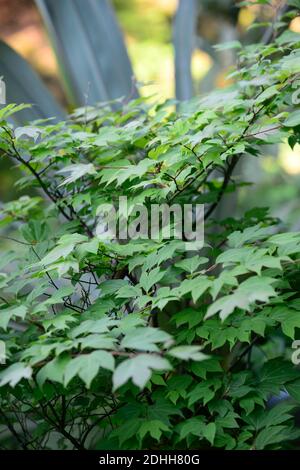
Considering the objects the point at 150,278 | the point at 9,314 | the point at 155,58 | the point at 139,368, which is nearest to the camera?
the point at 139,368

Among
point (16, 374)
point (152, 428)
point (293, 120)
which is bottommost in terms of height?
point (152, 428)

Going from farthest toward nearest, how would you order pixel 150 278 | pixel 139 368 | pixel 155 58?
pixel 155 58 < pixel 150 278 < pixel 139 368

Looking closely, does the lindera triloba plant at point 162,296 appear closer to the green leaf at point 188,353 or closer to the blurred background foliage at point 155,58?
Result: the green leaf at point 188,353

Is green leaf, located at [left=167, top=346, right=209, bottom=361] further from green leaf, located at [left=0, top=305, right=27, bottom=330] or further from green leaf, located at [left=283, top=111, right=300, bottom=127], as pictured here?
green leaf, located at [left=283, top=111, right=300, bottom=127]

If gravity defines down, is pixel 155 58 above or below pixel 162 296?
below

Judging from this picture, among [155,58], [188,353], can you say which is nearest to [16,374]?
[188,353]

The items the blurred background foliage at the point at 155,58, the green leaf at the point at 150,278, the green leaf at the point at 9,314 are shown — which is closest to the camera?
the green leaf at the point at 9,314

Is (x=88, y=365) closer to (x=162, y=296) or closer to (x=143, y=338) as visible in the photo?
(x=143, y=338)

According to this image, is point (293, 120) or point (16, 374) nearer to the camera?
point (16, 374)

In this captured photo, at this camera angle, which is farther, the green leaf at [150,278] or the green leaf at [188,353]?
the green leaf at [150,278]

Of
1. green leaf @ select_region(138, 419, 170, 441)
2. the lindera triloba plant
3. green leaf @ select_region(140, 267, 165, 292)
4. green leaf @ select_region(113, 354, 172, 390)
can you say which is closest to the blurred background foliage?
the lindera triloba plant

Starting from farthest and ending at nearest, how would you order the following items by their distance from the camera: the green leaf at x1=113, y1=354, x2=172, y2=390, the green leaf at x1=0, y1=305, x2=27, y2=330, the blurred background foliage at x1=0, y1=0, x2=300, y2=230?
the blurred background foliage at x1=0, y1=0, x2=300, y2=230
the green leaf at x1=0, y1=305, x2=27, y2=330
the green leaf at x1=113, y1=354, x2=172, y2=390

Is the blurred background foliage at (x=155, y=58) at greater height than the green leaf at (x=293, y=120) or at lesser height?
lesser

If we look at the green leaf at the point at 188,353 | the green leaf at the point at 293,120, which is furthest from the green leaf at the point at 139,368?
the green leaf at the point at 293,120
